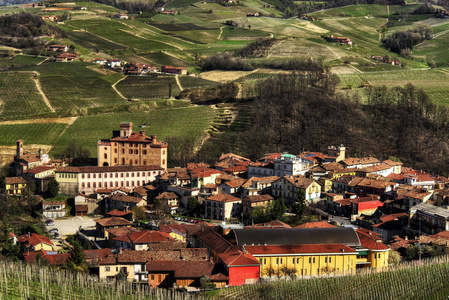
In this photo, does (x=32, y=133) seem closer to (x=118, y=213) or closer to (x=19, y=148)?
(x=19, y=148)

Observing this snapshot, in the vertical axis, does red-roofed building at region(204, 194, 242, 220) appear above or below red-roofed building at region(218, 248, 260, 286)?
below

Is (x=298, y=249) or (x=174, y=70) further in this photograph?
(x=174, y=70)

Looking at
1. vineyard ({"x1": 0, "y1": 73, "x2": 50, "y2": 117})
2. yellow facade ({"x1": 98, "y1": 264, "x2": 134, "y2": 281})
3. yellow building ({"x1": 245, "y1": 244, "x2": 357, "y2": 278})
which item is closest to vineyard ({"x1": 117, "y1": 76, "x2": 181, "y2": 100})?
vineyard ({"x1": 0, "y1": 73, "x2": 50, "y2": 117})

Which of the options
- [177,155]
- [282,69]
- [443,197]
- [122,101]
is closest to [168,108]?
[122,101]

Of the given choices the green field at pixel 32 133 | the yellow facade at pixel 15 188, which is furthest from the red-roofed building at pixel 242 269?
the green field at pixel 32 133

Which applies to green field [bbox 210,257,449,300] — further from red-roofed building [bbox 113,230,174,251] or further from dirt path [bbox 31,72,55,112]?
dirt path [bbox 31,72,55,112]

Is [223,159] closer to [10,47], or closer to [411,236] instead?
[411,236]

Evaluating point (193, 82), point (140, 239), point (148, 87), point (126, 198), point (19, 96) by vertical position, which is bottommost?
point (126, 198)

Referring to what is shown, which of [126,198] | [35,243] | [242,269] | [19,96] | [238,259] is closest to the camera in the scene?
[242,269]

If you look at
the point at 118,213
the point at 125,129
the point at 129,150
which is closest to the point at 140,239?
the point at 118,213
